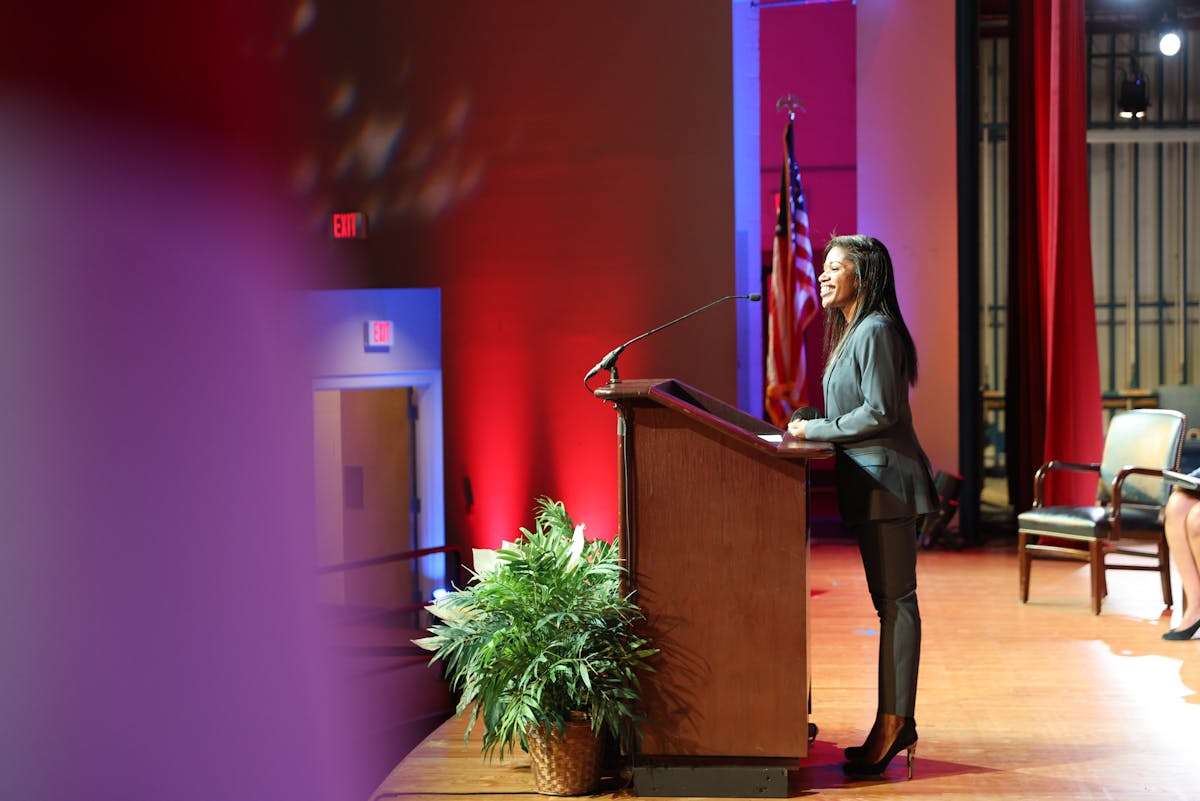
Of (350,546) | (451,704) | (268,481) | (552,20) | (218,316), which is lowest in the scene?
(451,704)

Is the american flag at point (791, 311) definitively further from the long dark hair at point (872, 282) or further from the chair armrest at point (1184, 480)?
the long dark hair at point (872, 282)

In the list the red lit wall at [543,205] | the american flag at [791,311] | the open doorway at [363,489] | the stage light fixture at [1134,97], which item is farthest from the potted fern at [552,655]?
the stage light fixture at [1134,97]

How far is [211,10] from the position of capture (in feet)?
19.5

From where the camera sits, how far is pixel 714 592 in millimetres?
2873

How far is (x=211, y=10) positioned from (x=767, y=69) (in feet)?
14.9

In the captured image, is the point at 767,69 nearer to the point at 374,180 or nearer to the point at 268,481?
the point at 374,180

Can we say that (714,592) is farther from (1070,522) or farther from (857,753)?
(1070,522)

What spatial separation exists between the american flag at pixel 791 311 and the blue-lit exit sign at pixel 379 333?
2.21m

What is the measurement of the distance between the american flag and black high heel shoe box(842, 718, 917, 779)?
12.2 ft

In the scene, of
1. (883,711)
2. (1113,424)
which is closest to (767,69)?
(1113,424)

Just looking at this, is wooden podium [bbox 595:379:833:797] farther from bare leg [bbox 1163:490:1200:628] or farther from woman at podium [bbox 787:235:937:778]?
bare leg [bbox 1163:490:1200:628]

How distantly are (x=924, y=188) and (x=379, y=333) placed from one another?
143 inches

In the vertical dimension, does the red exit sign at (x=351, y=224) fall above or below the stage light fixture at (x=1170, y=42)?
below

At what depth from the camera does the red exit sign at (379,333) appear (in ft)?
20.5
